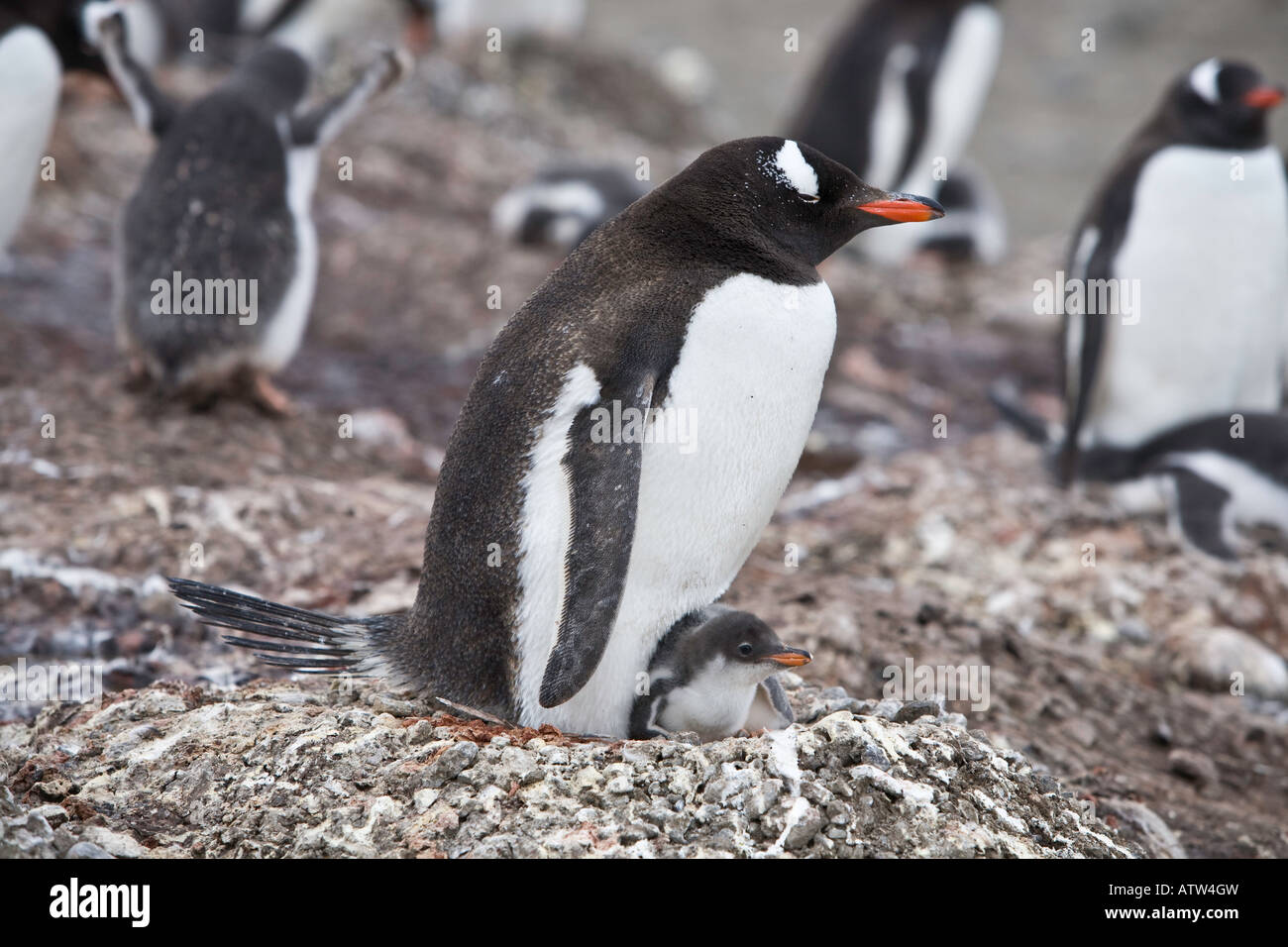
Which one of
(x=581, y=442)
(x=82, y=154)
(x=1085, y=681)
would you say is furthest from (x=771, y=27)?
(x=581, y=442)

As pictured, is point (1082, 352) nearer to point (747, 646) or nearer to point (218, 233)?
point (218, 233)

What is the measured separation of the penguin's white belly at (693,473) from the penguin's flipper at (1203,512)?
2.78 meters

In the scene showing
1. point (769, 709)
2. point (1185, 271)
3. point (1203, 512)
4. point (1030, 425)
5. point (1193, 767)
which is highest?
point (1185, 271)

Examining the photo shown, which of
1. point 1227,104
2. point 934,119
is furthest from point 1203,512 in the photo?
point 934,119

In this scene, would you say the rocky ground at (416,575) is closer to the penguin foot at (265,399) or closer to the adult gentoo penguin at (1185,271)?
the penguin foot at (265,399)

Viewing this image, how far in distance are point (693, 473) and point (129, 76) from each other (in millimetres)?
3683

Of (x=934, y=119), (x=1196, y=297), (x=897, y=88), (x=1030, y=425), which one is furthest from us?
(x=934, y=119)

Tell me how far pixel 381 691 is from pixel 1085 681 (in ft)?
6.90

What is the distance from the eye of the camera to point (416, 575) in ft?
13.5

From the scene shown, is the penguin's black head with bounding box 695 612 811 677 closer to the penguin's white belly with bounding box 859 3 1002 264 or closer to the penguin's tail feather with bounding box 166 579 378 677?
the penguin's tail feather with bounding box 166 579 378 677

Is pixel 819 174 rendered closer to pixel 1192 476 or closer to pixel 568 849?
pixel 568 849

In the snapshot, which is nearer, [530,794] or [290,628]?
[530,794]

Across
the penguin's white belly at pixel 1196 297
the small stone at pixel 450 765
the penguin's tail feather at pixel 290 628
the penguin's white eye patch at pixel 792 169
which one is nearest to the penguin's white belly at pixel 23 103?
the penguin's tail feather at pixel 290 628

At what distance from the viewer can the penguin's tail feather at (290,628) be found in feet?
10.2
